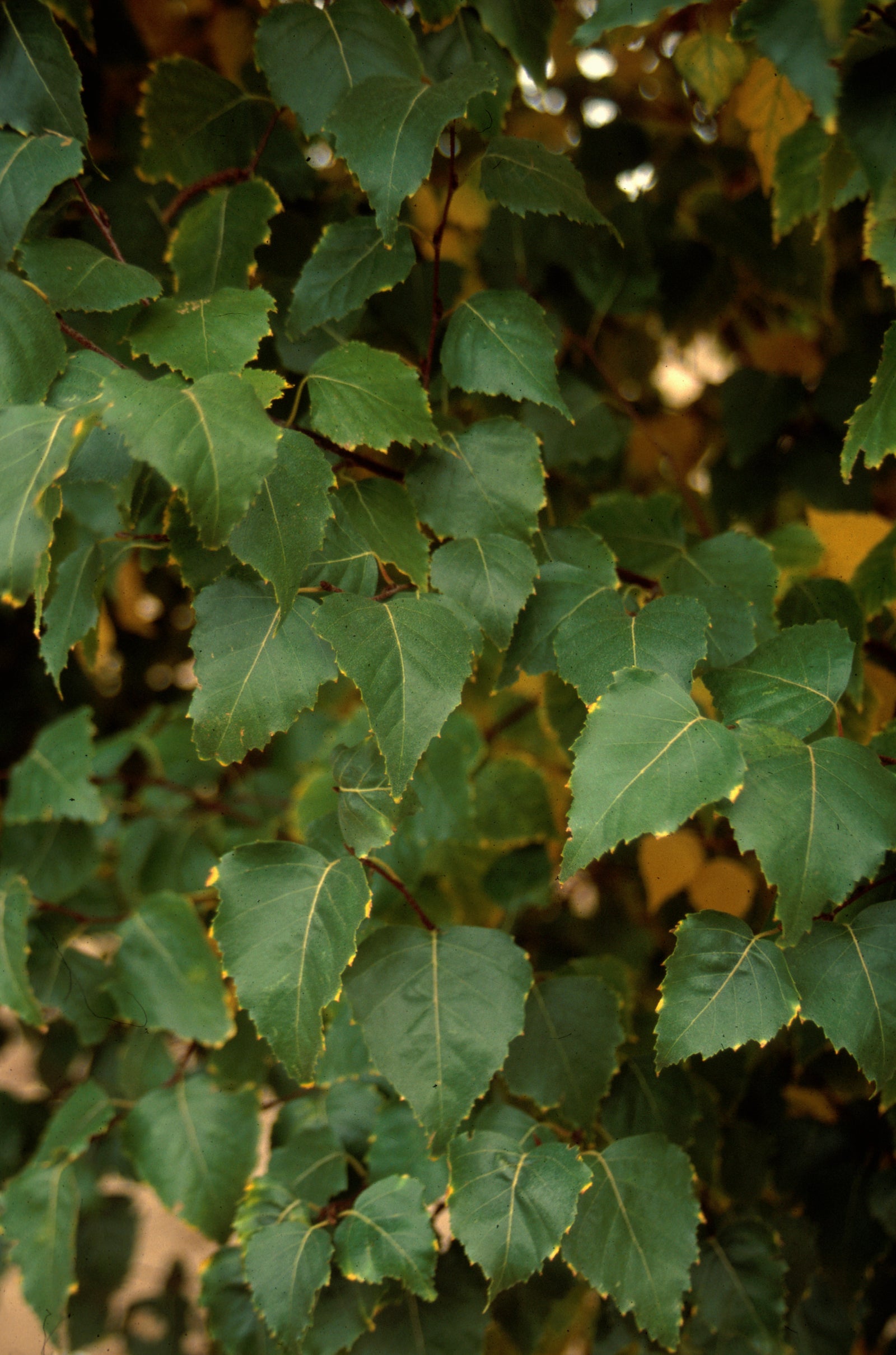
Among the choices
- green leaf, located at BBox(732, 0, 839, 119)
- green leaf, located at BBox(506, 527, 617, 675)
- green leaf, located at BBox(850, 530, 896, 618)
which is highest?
green leaf, located at BBox(732, 0, 839, 119)

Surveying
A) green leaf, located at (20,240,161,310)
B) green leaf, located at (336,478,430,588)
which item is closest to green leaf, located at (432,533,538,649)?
green leaf, located at (336,478,430,588)

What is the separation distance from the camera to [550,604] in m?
0.56

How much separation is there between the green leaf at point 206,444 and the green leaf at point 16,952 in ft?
1.51

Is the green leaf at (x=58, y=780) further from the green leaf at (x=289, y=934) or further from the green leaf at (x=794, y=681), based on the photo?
the green leaf at (x=794, y=681)

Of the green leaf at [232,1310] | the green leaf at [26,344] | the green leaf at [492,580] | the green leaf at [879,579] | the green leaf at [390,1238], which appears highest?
the green leaf at [26,344]

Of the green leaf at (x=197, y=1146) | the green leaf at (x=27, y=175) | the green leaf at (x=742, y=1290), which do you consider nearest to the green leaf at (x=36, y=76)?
the green leaf at (x=27, y=175)

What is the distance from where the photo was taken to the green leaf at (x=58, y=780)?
831mm

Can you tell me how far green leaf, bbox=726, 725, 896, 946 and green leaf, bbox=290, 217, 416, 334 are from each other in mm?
361

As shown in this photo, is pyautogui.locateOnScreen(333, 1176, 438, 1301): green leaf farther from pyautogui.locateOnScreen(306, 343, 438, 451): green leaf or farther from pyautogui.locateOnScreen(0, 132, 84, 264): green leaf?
pyautogui.locateOnScreen(0, 132, 84, 264): green leaf

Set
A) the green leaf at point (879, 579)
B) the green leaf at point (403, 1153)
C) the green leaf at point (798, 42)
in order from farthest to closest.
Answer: the green leaf at point (879, 579), the green leaf at point (403, 1153), the green leaf at point (798, 42)

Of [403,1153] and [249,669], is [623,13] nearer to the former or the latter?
[249,669]

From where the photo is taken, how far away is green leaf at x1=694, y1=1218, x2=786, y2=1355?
0.65m

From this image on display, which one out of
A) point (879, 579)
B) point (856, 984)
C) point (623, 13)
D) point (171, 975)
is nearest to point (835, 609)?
point (879, 579)

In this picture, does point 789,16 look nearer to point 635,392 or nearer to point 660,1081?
point 660,1081
